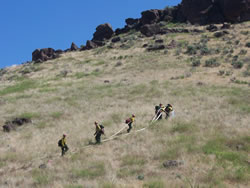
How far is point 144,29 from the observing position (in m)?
64.1

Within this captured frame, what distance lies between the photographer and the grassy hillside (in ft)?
31.5

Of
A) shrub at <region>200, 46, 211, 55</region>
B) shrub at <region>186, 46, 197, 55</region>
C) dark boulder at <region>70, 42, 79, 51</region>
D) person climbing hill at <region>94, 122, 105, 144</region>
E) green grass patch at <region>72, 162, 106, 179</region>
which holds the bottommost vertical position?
green grass patch at <region>72, 162, 106, 179</region>

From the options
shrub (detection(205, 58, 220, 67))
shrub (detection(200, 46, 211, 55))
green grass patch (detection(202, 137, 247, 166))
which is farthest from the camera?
shrub (detection(200, 46, 211, 55))

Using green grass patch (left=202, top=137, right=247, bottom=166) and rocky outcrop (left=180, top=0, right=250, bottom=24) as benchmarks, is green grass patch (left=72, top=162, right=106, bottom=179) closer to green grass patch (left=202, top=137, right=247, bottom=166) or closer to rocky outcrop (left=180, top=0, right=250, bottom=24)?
green grass patch (left=202, top=137, right=247, bottom=166)

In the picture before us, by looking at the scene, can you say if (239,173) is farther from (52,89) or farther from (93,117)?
(52,89)

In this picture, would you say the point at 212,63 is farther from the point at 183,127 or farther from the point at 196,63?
the point at 183,127

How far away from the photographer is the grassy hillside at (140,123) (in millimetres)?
9594

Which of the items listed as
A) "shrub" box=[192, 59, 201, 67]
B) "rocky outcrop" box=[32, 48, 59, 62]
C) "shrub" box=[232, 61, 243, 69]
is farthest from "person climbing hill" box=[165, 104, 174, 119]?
"rocky outcrop" box=[32, 48, 59, 62]

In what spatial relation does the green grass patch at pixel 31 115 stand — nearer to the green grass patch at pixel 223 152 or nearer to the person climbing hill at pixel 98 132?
the person climbing hill at pixel 98 132

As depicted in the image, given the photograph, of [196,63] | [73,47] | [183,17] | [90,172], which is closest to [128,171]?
[90,172]

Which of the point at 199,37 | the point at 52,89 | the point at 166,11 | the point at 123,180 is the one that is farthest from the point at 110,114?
the point at 166,11

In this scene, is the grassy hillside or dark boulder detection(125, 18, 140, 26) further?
dark boulder detection(125, 18, 140, 26)

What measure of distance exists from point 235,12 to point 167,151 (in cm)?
5491

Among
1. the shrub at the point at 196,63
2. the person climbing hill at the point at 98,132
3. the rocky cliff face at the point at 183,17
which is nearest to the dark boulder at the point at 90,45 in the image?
the rocky cliff face at the point at 183,17
